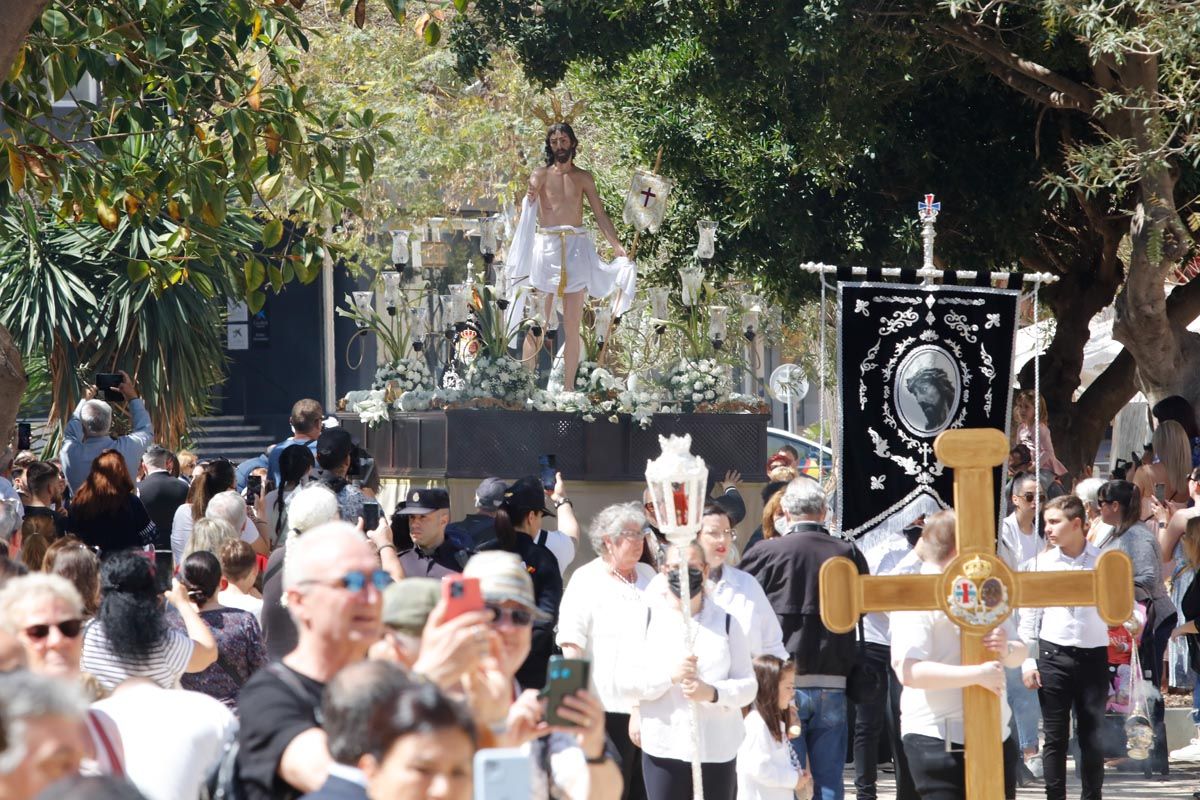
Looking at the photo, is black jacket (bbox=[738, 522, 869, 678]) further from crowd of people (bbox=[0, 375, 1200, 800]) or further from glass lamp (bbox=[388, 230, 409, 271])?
glass lamp (bbox=[388, 230, 409, 271])

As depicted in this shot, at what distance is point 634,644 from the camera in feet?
22.4

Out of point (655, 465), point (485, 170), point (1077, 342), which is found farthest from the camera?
point (485, 170)

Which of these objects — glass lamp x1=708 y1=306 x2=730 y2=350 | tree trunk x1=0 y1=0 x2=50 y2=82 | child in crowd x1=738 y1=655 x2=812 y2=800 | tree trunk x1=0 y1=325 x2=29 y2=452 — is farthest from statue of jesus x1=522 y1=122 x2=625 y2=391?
tree trunk x1=0 y1=0 x2=50 y2=82

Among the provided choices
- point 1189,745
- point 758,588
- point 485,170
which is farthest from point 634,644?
point 485,170

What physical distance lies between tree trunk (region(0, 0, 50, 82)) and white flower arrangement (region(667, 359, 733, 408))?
27.9 ft

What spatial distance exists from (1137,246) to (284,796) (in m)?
10.4

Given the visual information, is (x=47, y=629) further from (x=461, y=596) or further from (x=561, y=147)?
(x=561, y=147)

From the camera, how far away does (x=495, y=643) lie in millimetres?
3619

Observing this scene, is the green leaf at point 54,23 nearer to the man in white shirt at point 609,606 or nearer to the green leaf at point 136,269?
the green leaf at point 136,269

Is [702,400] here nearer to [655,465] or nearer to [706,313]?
[706,313]

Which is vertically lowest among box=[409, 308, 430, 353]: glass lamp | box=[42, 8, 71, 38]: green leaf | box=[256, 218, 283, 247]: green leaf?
box=[256, 218, 283, 247]: green leaf

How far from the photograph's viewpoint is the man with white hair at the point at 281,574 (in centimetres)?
693

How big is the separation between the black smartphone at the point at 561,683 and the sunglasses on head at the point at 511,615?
0.15 metres

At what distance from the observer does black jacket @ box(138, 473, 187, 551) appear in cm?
1076
